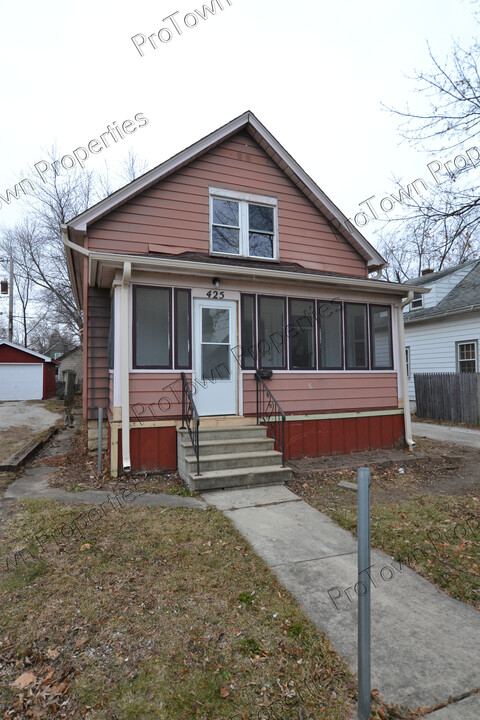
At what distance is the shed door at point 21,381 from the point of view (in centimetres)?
2323

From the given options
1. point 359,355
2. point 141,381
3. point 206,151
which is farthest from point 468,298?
point 141,381

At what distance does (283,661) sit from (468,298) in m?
15.6

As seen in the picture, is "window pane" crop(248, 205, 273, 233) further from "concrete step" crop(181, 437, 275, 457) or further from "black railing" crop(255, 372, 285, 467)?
"concrete step" crop(181, 437, 275, 457)

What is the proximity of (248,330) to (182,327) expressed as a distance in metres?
1.25

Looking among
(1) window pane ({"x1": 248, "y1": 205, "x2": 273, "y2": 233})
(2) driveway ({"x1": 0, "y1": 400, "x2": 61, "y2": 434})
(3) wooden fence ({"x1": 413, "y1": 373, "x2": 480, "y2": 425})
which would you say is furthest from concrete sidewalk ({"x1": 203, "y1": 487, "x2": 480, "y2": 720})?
(3) wooden fence ({"x1": 413, "y1": 373, "x2": 480, "y2": 425})

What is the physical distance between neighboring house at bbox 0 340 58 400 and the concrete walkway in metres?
20.8

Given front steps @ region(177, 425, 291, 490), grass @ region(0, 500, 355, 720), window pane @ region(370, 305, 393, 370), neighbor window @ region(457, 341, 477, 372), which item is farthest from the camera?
neighbor window @ region(457, 341, 477, 372)

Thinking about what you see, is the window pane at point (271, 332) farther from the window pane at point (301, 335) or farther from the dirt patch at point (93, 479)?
the dirt patch at point (93, 479)

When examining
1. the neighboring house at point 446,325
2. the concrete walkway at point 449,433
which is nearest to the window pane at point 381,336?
the concrete walkway at point 449,433

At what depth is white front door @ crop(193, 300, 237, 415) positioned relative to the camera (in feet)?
23.1

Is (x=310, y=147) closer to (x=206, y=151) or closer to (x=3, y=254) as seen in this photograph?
(x=206, y=151)

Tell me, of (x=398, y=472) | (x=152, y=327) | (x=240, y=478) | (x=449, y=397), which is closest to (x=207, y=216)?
(x=152, y=327)

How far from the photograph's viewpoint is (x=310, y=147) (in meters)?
15.2

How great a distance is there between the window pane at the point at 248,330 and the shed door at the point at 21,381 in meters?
20.5
